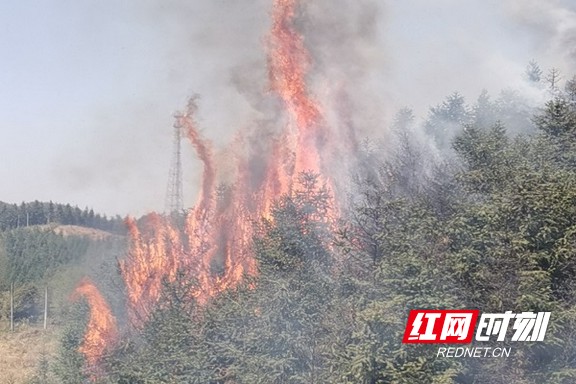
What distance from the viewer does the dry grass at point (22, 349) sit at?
60969 mm

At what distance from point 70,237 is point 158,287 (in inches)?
3644

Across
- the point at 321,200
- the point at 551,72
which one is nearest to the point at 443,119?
the point at 551,72

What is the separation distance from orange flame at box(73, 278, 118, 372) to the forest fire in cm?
14

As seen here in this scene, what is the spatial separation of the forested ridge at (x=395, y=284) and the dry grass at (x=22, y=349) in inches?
850

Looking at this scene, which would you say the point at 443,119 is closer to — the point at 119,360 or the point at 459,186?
the point at 459,186

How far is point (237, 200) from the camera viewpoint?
53844 millimetres

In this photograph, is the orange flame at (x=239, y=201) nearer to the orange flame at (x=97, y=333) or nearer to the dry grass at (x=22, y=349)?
the orange flame at (x=97, y=333)

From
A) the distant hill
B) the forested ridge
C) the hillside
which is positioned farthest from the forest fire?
the distant hill

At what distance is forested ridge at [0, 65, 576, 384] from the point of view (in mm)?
26000

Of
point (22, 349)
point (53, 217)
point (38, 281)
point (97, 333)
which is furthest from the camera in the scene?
point (53, 217)

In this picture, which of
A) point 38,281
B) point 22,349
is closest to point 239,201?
point 22,349

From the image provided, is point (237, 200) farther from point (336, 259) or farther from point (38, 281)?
point (38, 281)

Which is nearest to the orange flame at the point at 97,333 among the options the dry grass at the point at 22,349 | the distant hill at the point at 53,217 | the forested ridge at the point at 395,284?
the forested ridge at the point at 395,284

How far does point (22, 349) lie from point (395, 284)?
62.2 meters
